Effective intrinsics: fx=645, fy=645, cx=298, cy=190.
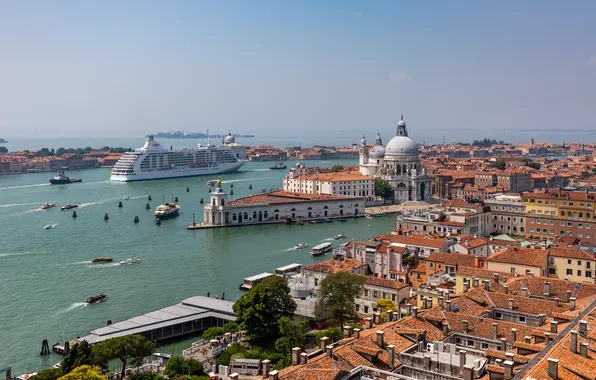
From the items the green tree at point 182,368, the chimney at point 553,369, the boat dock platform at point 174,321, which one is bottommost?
the boat dock platform at point 174,321

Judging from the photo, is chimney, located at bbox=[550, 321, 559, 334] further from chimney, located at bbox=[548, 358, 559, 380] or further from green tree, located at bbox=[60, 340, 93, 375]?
green tree, located at bbox=[60, 340, 93, 375]

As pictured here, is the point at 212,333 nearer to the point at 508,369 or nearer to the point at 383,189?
the point at 508,369

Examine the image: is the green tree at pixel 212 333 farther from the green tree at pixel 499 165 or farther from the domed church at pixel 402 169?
the green tree at pixel 499 165

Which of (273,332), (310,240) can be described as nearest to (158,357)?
(273,332)

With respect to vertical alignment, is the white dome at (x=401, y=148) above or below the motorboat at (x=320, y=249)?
above

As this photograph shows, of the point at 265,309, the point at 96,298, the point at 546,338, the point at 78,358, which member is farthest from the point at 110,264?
the point at 546,338

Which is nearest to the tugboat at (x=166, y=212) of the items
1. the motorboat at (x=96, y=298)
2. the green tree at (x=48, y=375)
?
the motorboat at (x=96, y=298)
